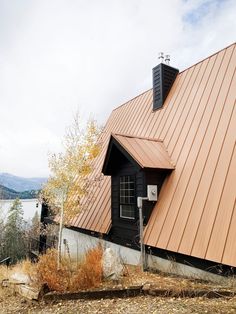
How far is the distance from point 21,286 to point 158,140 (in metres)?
5.72

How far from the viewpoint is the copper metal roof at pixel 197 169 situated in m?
6.21

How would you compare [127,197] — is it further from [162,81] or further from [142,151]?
[162,81]

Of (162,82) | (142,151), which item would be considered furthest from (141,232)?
(162,82)

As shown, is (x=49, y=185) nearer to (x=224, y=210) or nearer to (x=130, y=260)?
(x=130, y=260)

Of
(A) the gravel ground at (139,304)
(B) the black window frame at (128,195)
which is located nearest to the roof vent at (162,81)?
(B) the black window frame at (128,195)

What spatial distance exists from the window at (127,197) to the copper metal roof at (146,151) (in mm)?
1020

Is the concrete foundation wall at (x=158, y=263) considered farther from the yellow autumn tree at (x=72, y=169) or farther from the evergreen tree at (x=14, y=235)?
the evergreen tree at (x=14, y=235)

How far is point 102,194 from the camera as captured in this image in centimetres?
1145

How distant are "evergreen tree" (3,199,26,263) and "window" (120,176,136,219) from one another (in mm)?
24899

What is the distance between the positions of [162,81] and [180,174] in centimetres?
472

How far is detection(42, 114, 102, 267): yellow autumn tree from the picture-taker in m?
9.51

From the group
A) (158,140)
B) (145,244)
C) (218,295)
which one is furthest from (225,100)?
(218,295)

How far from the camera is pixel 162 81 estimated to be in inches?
447

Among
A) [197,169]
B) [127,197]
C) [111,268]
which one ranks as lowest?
[111,268]
